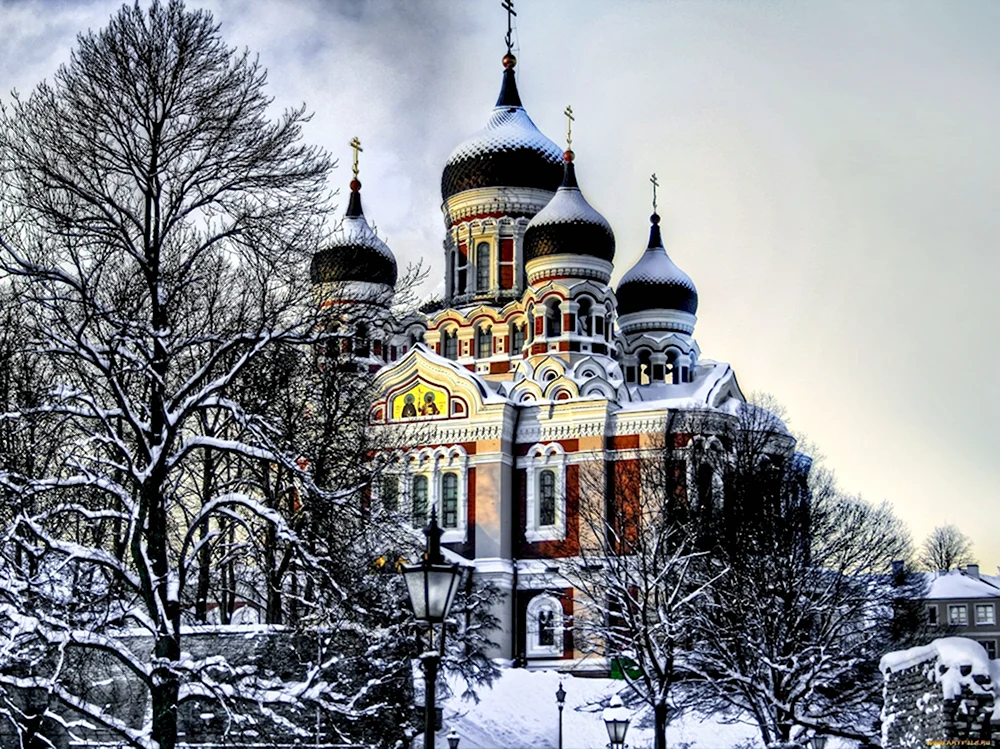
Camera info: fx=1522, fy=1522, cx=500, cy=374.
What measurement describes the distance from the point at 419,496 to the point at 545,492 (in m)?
3.60

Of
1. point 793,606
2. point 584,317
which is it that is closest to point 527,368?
point 584,317

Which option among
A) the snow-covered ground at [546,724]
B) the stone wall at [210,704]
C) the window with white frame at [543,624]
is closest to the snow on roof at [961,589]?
the window with white frame at [543,624]

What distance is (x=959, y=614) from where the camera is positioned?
2441 inches

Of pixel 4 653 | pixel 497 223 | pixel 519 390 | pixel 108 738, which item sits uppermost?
pixel 497 223

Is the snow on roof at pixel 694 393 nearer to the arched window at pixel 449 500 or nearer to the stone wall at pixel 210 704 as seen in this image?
the arched window at pixel 449 500

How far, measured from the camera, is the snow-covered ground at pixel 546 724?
30109 mm

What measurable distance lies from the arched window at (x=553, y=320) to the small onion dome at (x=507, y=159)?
543cm

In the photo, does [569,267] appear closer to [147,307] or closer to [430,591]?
[147,307]

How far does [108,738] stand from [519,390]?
23195mm

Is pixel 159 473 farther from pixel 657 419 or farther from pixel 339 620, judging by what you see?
pixel 657 419

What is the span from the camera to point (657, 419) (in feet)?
135

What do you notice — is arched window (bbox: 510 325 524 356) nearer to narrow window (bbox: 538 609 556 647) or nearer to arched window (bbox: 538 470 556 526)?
arched window (bbox: 538 470 556 526)

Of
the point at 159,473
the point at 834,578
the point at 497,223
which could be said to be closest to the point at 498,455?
the point at 497,223

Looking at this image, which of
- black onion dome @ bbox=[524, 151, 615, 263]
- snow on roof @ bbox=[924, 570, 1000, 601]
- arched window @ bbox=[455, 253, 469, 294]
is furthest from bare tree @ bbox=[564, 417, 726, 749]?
snow on roof @ bbox=[924, 570, 1000, 601]
